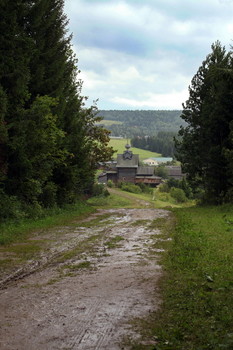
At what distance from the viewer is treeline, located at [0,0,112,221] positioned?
1883 cm

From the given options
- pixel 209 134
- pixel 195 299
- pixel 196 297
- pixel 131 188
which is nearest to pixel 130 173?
pixel 131 188

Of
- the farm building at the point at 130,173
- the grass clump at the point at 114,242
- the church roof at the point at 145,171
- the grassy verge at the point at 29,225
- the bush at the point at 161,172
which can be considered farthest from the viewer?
the bush at the point at 161,172

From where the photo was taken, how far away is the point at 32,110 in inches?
778

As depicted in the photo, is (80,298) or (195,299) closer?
(195,299)

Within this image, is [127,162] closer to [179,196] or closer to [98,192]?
[179,196]

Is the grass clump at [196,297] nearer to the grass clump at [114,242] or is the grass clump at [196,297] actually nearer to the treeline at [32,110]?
the grass clump at [114,242]

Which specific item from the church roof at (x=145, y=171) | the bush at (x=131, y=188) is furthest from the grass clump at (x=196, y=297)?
the church roof at (x=145, y=171)

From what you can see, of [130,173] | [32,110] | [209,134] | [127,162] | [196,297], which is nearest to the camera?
[196,297]

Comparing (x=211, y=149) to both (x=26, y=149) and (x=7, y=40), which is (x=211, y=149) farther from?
(x=7, y=40)

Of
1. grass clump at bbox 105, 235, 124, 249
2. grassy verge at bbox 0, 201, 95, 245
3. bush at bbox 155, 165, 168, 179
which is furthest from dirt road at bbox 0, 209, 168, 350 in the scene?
bush at bbox 155, 165, 168, 179

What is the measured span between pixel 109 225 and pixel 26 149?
5.78 metres

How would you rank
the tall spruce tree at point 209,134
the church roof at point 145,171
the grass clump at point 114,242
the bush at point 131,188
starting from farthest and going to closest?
the church roof at point 145,171 < the bush at point 131,188 < the tall spruce tree at point 209,134 < the grass clump at point 114,242

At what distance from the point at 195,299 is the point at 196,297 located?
0.12m

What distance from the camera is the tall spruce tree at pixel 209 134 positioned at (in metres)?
32.2
